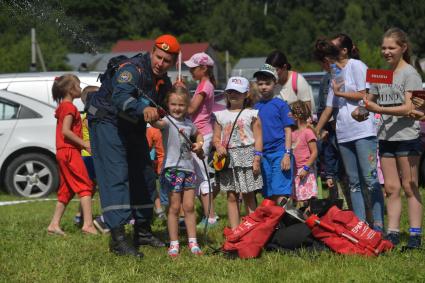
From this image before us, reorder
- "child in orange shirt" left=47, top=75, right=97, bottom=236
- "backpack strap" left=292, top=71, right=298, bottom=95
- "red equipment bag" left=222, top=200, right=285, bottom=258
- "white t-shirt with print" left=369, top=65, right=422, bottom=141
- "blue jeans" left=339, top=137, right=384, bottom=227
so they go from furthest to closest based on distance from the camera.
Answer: "backpack strap" left=292, top=71, right=298, bottom=95 → "child in orange shirt" left=47, top=75, right=97, bottom=236 → "blue jeans" left=339, top=137, right=384, bottom=227 → "white t-shirt with print" left=369, top=65, right=422, bottom=141 → "red equipment bag" left=222, top=200, right=285, bottom=258

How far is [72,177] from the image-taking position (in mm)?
8062

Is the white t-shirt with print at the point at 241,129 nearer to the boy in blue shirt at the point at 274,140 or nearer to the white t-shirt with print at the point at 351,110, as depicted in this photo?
the boy in blue shirt at the point at 274,140

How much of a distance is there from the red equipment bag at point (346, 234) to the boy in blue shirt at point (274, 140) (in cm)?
115

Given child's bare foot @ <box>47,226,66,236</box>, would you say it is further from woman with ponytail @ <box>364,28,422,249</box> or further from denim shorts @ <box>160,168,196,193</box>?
woman with ponytail @ <box>364,28,422,249</box>

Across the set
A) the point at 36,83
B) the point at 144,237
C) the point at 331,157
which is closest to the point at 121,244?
the point at 144,237

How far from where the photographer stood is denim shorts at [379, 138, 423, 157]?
20.7ft

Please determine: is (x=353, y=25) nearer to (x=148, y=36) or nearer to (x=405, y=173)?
(x=148, y=36)

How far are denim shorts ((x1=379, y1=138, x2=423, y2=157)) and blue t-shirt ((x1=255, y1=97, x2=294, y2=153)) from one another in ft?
3.87

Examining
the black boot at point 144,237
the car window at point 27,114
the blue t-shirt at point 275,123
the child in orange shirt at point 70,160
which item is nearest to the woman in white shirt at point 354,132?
the blue t-shirt at point 275,123

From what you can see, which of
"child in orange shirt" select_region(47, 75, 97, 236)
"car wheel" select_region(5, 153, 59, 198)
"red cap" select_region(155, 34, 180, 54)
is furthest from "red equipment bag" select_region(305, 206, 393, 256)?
"car wheel" select_region(5, 153, 59, 198)

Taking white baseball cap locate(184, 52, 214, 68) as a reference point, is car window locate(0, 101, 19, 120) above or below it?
below

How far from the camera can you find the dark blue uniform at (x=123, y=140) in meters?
6.14

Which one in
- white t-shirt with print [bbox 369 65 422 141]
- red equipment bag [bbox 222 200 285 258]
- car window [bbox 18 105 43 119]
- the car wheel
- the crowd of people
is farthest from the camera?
car window [bbox 18 105 43 119]

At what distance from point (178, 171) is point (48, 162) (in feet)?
19.6
